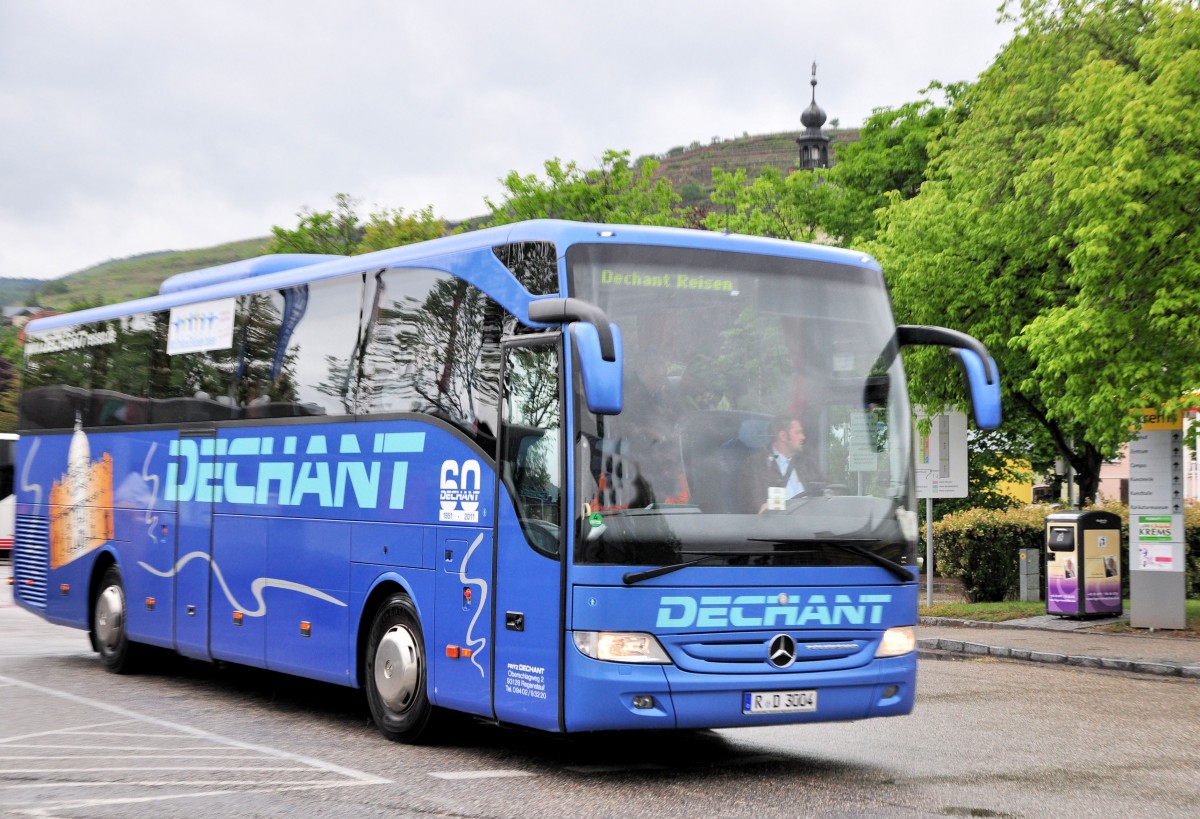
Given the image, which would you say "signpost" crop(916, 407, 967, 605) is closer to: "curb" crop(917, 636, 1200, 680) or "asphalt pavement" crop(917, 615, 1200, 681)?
"asphalt pavement" crop(917, 615, 1200, 681)

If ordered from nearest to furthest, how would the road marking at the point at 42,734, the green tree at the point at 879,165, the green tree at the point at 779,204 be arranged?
the road marking at the point at 42,734 < the green tree at the point at 879,165 < the green tree at the point at 779,204

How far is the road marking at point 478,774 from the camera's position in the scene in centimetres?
897

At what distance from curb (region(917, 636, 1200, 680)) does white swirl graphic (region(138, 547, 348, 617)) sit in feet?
31.4

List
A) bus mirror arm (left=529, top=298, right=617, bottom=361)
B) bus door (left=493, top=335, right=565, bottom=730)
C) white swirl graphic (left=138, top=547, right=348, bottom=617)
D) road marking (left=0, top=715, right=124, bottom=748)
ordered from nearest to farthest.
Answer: bus mirror arm (left=529, top=298, right=617, bottom=361) → bus door (left=493, top=335, right=565, bottom=730) → road marking (left=0, top=715, right=124, bottom=748) → white swirl graphic (left=138, top=547, right=348, bottom=617)

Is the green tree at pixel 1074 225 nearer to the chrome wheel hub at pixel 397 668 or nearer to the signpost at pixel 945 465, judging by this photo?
the signpost at pixel 945 465

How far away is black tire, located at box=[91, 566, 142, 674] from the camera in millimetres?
14586

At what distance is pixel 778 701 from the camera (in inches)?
347

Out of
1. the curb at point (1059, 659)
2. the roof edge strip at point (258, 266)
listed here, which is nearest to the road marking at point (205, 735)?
the roof edge strip at point (258, 266)

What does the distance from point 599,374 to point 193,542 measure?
21.9ft

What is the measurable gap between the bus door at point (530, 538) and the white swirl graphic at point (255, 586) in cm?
226

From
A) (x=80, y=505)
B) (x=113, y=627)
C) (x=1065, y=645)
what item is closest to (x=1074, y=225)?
(x=1065, y=645)

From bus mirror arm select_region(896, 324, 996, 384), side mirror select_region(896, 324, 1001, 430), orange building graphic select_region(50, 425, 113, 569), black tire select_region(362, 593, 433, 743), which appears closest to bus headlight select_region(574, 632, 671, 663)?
black tire select_region(362, 593, 433, 743)

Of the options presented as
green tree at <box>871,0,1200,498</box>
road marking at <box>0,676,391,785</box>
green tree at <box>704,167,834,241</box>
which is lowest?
road marking at <box>0,676,391,785</box>

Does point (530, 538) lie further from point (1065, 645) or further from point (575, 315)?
point (1065, 645)
